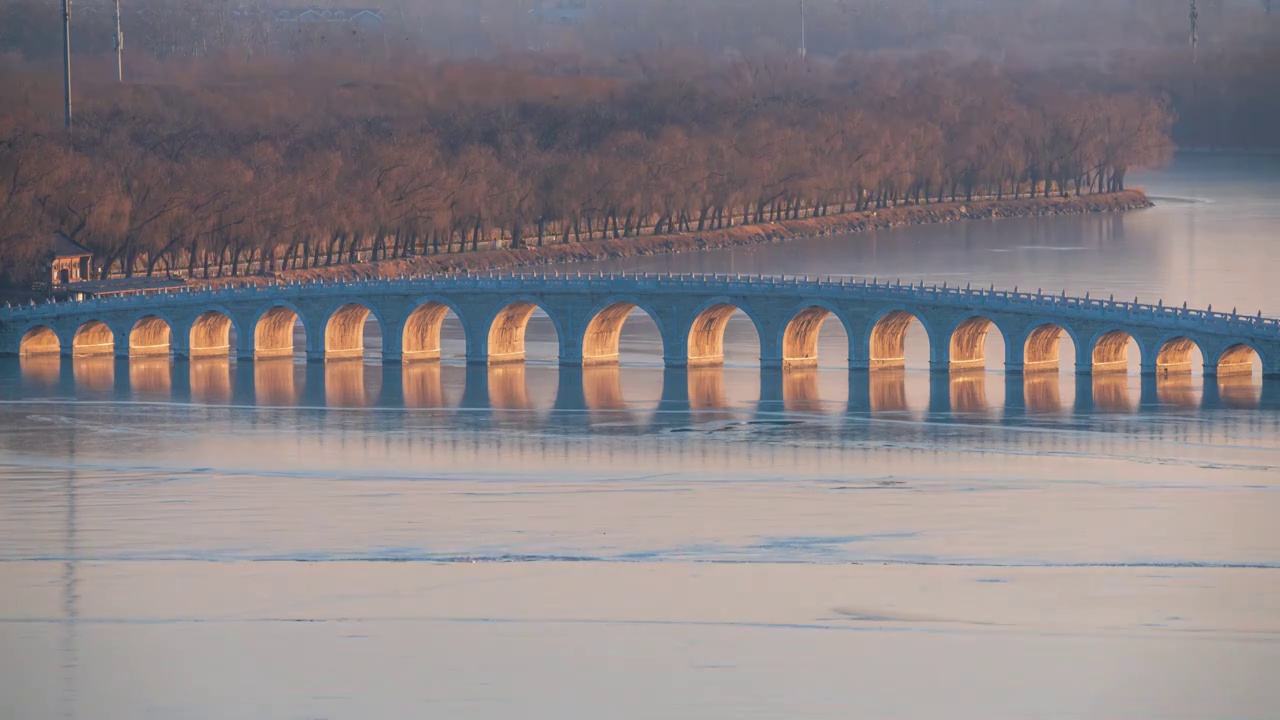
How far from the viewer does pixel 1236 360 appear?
353 ft

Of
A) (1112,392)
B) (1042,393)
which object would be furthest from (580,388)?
(1112,392)

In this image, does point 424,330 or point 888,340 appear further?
point 424,330

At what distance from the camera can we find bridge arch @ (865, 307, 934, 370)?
114312 millimetres

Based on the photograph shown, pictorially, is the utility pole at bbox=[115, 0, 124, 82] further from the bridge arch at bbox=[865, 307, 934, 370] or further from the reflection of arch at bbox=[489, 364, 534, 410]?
the bridge arch at bbox=[865, 307, 934, 370]

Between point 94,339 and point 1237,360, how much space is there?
53.9 metres

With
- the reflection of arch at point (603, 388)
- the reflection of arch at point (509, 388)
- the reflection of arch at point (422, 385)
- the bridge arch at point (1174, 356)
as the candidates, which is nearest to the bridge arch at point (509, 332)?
the reflection of arch at point (509, 388)

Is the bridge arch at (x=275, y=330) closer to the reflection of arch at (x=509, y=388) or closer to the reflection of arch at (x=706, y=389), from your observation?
the reflection of arch at (x=509, y=388)

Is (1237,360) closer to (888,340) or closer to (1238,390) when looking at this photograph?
(1238,390)

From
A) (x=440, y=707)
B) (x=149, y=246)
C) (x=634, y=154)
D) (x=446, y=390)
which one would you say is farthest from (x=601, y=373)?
(x=634, y=154)

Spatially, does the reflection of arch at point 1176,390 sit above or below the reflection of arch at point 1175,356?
below

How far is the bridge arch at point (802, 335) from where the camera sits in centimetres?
11531

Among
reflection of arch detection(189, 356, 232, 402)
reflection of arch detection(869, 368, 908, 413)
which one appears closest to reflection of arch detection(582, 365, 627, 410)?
reflection of arch detection(869, 368, 908, 413)

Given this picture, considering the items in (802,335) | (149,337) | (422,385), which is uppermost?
(149,337)

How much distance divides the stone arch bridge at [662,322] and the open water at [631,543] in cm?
178
